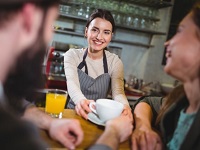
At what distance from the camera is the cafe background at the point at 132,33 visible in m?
3.61

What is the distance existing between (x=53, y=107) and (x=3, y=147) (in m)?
0.92

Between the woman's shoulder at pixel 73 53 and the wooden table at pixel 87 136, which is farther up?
the woman's shoulder at pixel 73 53

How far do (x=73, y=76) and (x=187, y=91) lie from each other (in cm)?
101

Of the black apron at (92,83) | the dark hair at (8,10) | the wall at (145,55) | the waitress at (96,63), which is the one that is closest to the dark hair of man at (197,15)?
the dark hair at (8,10)

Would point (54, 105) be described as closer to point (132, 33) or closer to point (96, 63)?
point (96, 63)

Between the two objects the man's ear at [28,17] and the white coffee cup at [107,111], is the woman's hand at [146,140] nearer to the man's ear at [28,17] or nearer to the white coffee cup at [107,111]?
the white coffee cup at [107,111]

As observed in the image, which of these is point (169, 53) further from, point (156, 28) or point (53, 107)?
point (156, 28)

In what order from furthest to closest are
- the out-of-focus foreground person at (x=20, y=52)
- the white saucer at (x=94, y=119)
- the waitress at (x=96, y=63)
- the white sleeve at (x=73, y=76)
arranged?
the waitress at (x=96, y=63)
the white sleeve at (x=73, y=76)
the white saucer at (x=94, y=119)
the out-of-focus foreground person at (x=20, y=52)

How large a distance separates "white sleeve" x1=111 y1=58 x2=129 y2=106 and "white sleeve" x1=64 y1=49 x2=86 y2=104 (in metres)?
0.28

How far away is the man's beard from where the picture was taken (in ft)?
1.92

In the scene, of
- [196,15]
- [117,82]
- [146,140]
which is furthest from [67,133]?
[117,82]

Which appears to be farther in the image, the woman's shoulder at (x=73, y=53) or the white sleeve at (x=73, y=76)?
the woman's shoulder at (x=73, y=53)

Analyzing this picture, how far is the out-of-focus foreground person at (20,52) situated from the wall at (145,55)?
3610 millimetres

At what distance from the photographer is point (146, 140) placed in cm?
109
